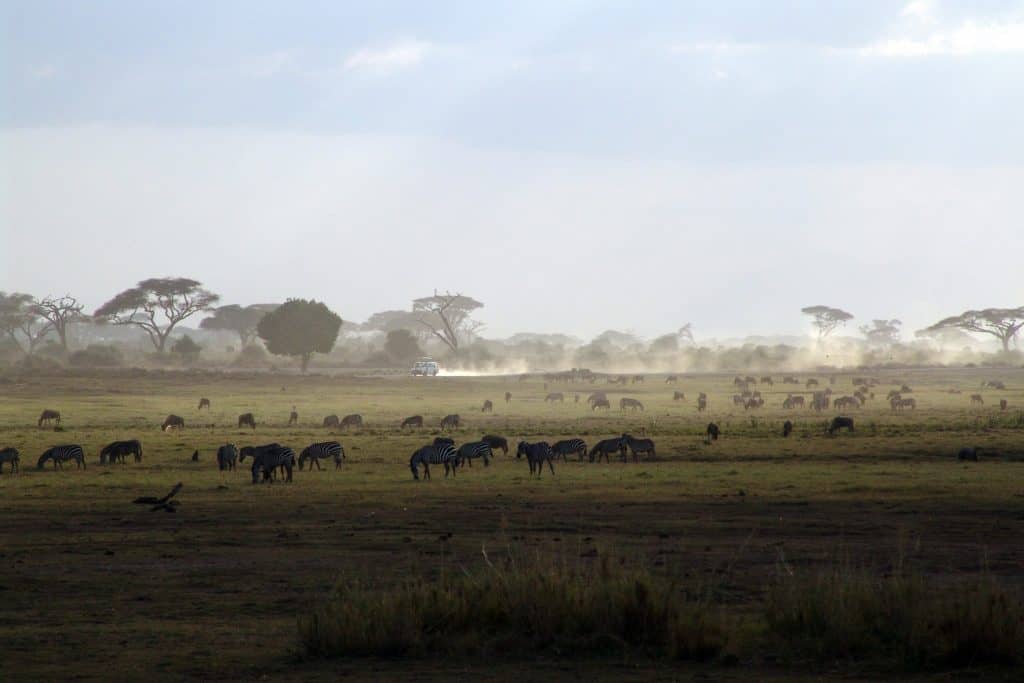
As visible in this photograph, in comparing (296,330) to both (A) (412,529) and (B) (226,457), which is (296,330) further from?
(A) (412,529)

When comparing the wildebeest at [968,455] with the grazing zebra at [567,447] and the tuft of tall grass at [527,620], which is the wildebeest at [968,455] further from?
the tuft of tall grass at [527,620]

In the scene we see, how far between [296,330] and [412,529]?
296 feet

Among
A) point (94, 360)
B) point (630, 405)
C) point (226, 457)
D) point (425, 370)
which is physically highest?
point (94, 360)

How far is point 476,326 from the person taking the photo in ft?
586

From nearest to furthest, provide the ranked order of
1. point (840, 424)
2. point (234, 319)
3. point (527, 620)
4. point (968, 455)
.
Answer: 1. point (527, 620)
2. point (968, 455)
3. point (840, 424)
4. point (234, 319)

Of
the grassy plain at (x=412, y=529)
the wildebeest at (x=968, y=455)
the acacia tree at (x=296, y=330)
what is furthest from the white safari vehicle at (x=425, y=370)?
the wildebeest at (x=968, y=455)

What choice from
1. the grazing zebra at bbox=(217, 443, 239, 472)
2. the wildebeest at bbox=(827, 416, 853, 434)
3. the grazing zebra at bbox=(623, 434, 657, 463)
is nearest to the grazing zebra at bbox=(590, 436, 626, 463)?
the grazing zebra at bbox=(623, 434, 657, 463)

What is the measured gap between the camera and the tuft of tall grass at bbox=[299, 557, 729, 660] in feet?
37.7

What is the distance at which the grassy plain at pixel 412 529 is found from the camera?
11.9 metres

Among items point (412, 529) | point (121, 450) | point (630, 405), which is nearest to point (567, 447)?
point (121, 450)

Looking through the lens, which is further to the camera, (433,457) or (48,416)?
(48,416)

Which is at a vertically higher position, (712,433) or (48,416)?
(48,416)

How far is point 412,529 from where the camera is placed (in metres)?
20.4

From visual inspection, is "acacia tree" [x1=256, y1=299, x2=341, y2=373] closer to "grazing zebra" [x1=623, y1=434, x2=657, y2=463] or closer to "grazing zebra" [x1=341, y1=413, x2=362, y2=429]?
"grazing zebra" [x1=341, y1=413, x2=362, y2=429]
